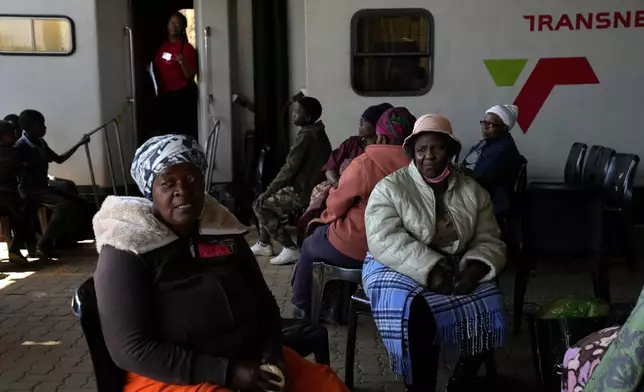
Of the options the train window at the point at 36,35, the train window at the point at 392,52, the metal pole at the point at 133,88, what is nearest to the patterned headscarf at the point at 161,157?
the train window at the point at 392,52

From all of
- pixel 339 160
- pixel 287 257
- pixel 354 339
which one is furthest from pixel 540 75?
pixel 354 339

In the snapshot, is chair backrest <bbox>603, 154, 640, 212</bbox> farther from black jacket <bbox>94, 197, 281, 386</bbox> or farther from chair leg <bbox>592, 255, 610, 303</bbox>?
black jacket <bbox>94, 197, 281, 386</bbox>

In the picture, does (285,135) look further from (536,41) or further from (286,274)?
(536,41)

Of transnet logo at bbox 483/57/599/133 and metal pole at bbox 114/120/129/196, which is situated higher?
transnet logo at bbox 483/57/599/133

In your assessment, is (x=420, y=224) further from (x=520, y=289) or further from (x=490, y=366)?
(x=520, y=289)

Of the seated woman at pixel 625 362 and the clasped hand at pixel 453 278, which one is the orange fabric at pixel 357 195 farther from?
the seated woman at pixel 625 362

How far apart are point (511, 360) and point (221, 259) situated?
2.16 meters

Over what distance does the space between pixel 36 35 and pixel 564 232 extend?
16.3ft

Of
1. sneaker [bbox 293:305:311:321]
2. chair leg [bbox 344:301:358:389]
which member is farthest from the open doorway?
chair leg [bbox 344:301:358:389]

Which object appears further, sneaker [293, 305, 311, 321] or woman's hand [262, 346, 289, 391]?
sneaker [293, 305, 311, 321]

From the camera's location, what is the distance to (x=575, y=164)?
217 inches

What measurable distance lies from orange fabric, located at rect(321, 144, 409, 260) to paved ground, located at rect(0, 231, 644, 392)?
669 mm

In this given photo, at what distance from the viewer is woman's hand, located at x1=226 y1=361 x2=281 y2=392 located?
2.06 m

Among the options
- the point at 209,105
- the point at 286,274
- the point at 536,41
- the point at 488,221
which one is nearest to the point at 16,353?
the point at 286,274
